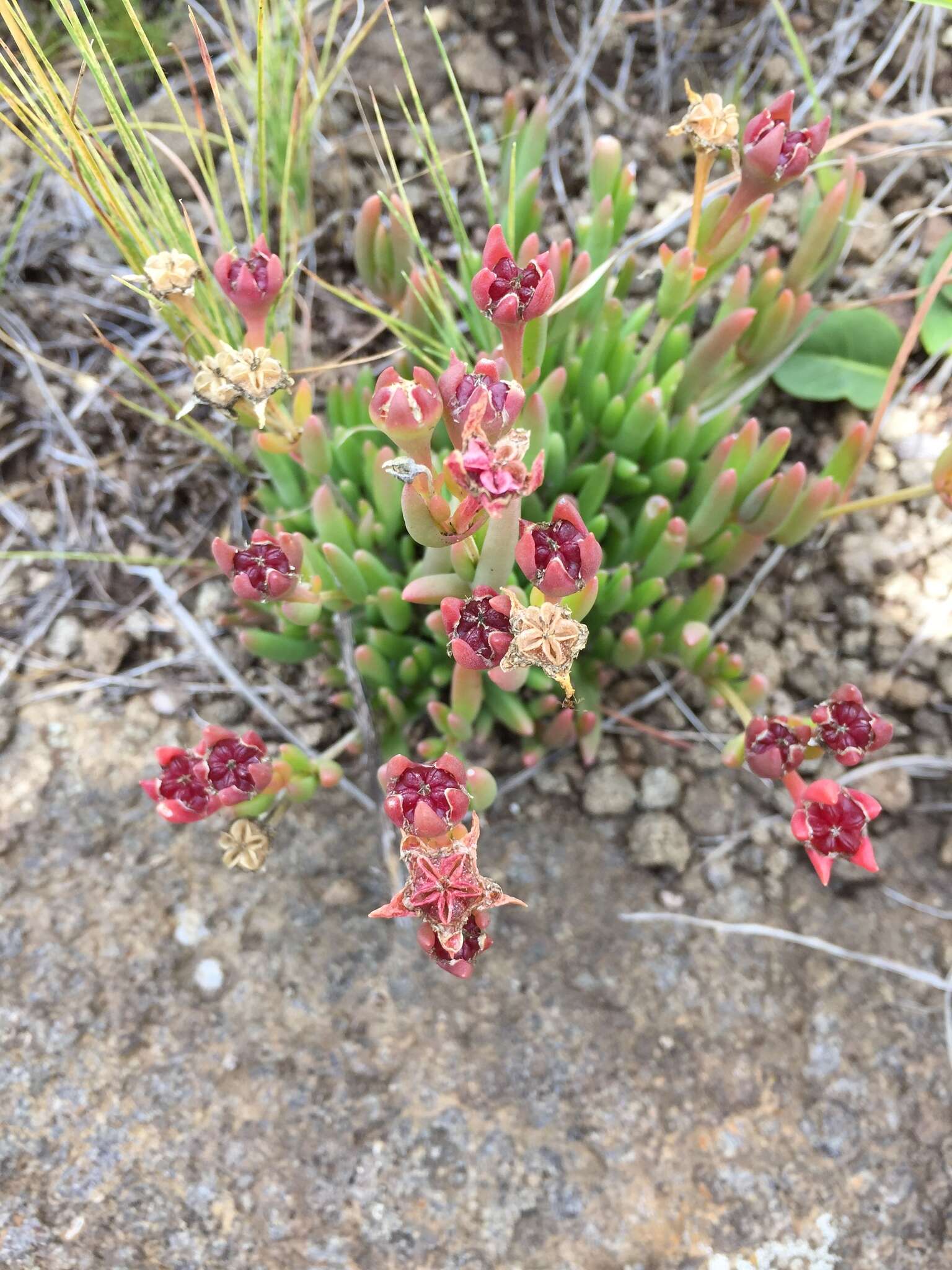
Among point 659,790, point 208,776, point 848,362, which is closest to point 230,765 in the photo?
point 208,776

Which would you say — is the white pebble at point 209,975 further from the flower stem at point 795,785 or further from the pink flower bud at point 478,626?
the flower stem at point 795,785

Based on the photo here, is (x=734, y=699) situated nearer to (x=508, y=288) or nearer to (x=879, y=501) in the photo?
(x=879, y=501)

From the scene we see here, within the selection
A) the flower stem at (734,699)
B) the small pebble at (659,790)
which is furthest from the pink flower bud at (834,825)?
the small pebble at (659,790)

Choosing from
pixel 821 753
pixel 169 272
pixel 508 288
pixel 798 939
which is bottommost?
pixel 798 939

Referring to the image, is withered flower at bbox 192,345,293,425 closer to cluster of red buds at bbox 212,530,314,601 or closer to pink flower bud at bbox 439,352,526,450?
cluster of red buds at bbox 212,530,314,601

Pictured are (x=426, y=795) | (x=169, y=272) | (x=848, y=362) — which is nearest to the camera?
(x=426, y=795)

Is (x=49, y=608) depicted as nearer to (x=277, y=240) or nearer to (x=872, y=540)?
(x=277, y=240)
